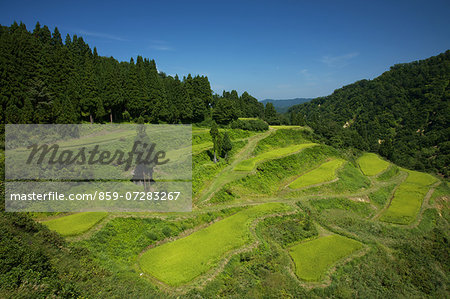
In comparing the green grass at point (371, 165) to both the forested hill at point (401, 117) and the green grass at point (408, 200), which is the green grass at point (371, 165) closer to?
the green grass at point (408, 200)

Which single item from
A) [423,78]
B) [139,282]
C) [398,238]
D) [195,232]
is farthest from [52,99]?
[423,78]

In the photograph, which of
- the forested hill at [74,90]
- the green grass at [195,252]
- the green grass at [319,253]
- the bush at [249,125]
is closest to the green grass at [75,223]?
Result: the green grass at [195,252]

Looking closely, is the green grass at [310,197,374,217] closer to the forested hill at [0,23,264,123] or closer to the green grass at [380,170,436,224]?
the green grass at [380,170,436,224]

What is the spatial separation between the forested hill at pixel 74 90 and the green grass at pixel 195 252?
2560 cm

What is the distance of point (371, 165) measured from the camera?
57.6 m

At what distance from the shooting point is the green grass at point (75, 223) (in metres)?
18.2

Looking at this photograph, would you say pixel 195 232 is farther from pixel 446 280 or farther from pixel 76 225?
pixel 446 280

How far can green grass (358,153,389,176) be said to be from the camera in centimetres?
5245

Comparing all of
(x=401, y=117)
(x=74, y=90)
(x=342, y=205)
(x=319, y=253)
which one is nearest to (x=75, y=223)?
(x=319, y=253)

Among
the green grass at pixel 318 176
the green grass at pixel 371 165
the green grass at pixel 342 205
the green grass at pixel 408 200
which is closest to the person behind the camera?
the green grass at pixel 342 205

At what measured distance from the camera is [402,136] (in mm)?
101562

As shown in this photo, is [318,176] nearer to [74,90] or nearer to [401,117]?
[74,90]

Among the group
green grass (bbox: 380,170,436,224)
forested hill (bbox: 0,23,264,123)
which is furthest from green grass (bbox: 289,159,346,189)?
forested hill (bbox: 0,23,264,123)

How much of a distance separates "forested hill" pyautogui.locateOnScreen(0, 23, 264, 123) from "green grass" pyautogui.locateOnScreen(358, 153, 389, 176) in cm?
3495
